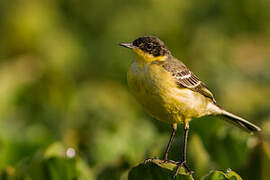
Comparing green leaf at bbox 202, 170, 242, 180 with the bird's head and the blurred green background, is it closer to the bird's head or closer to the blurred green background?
the blurred green background

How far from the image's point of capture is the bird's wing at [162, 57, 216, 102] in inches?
200

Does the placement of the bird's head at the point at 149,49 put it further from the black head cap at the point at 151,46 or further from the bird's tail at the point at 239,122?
the bird's tail at the point at 239,122

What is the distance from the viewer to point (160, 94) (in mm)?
4777

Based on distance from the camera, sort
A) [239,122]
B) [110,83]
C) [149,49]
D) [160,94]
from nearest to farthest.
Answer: [160,94] < [149,49] < [239,122] < [110,83]

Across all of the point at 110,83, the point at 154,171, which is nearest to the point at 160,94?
the point at 154,171

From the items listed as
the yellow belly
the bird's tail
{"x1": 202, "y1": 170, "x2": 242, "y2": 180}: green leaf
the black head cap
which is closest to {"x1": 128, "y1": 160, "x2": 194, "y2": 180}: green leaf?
{"x1": 202, "y1": 170, "x2": 242, "y2": 180}: green leaf

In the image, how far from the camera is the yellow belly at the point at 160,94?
4.73 meters

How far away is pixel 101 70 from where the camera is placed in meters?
10.7

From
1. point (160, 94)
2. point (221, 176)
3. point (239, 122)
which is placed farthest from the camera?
point (239, 122)

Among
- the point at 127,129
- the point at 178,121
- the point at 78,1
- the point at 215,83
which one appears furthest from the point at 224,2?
the point at 178,121

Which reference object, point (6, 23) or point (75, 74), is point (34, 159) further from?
point (6, 23)

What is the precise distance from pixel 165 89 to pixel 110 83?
174 inches

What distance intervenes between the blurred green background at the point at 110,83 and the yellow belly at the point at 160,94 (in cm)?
25

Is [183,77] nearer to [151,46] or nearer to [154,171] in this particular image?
[151,46]
